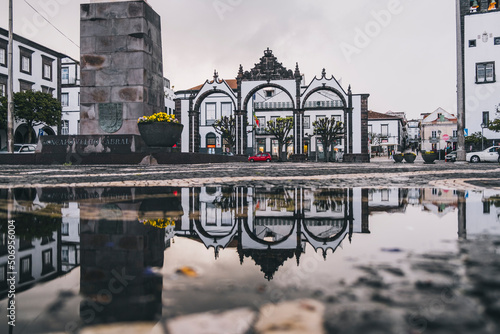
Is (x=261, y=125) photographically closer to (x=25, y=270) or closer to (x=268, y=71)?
(x=268, y=71)

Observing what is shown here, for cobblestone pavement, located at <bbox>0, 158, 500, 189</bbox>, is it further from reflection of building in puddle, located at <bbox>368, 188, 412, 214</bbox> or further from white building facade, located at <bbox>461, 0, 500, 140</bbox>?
white building facade, located at <bbox>461, 0, 500, 140</bbox>

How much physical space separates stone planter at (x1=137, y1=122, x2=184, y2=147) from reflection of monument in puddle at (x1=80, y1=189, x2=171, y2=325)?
10.2 m

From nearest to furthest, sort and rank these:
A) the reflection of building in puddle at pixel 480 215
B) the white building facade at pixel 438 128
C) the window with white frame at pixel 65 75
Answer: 1. the reflection of building in puddle at pixel 480 215
2. the window with white frame at pixel 65 75
3. the white building facade at pixel 438 128

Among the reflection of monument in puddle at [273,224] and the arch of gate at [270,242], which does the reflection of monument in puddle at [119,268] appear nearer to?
the reflection of monument in puddle at [273,224]

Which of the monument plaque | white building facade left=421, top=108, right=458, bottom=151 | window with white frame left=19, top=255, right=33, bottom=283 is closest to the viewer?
window with white frame left=19, top=255, right=33, bottom=283

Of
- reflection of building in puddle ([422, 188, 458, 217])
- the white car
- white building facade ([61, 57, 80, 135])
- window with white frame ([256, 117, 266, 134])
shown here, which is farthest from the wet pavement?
window with white frame ([256, 117, 266, 134])

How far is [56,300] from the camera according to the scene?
0.99 meters

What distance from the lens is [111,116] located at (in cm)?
1323

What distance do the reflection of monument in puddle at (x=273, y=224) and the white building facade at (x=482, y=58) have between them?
38.6m

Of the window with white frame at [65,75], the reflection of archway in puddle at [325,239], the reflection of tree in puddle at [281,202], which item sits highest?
the window with white frame at [65,75]

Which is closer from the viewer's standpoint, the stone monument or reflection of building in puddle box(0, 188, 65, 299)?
reflection of building in puddle box(0, 188, 65, 299)

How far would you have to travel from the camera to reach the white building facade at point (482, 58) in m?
35.7

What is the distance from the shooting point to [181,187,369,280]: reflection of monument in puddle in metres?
1.54

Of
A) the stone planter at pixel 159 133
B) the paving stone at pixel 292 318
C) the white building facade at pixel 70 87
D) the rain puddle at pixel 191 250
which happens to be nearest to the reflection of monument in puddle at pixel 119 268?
the rain puddle at pixel 191 250
